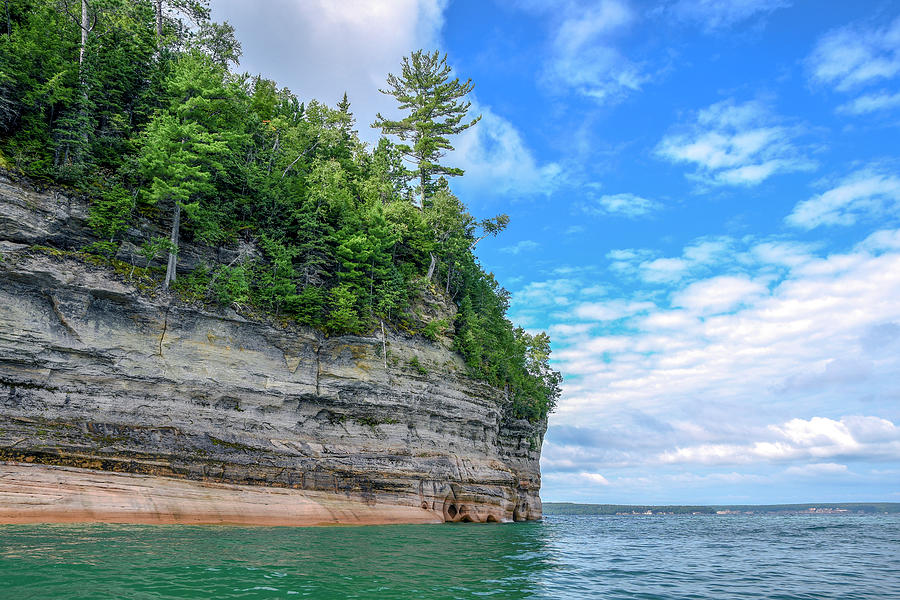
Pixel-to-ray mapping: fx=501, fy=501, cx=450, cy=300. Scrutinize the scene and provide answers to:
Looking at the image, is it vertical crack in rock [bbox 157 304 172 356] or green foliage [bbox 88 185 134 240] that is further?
green foliage [bbox 88 185 134 240]

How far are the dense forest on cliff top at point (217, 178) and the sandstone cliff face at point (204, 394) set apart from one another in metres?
1.68

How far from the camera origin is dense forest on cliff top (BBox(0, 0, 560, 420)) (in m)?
24.1

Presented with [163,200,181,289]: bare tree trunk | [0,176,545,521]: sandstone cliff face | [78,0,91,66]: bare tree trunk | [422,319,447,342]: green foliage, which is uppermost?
[78,0,91,66]: bare tree trunk

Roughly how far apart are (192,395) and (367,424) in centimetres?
943

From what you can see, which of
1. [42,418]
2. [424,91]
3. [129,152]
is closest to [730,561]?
[42,418]

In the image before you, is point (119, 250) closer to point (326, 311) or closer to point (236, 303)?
point (236, 303)

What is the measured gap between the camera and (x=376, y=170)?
42719mm

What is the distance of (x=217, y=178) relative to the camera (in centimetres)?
3039

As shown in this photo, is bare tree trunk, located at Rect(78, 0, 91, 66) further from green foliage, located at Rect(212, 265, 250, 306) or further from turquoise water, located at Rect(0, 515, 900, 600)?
turquoise water, located at Rect(0, 515, 900, 600)

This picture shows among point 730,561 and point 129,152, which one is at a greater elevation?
point 129,152

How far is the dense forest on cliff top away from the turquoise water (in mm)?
12699

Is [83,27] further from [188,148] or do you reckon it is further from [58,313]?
[58,313]

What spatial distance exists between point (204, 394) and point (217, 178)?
548 inches

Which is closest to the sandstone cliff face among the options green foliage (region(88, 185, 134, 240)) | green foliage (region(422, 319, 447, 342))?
green foliage (region(88, 185, 134, 240))
